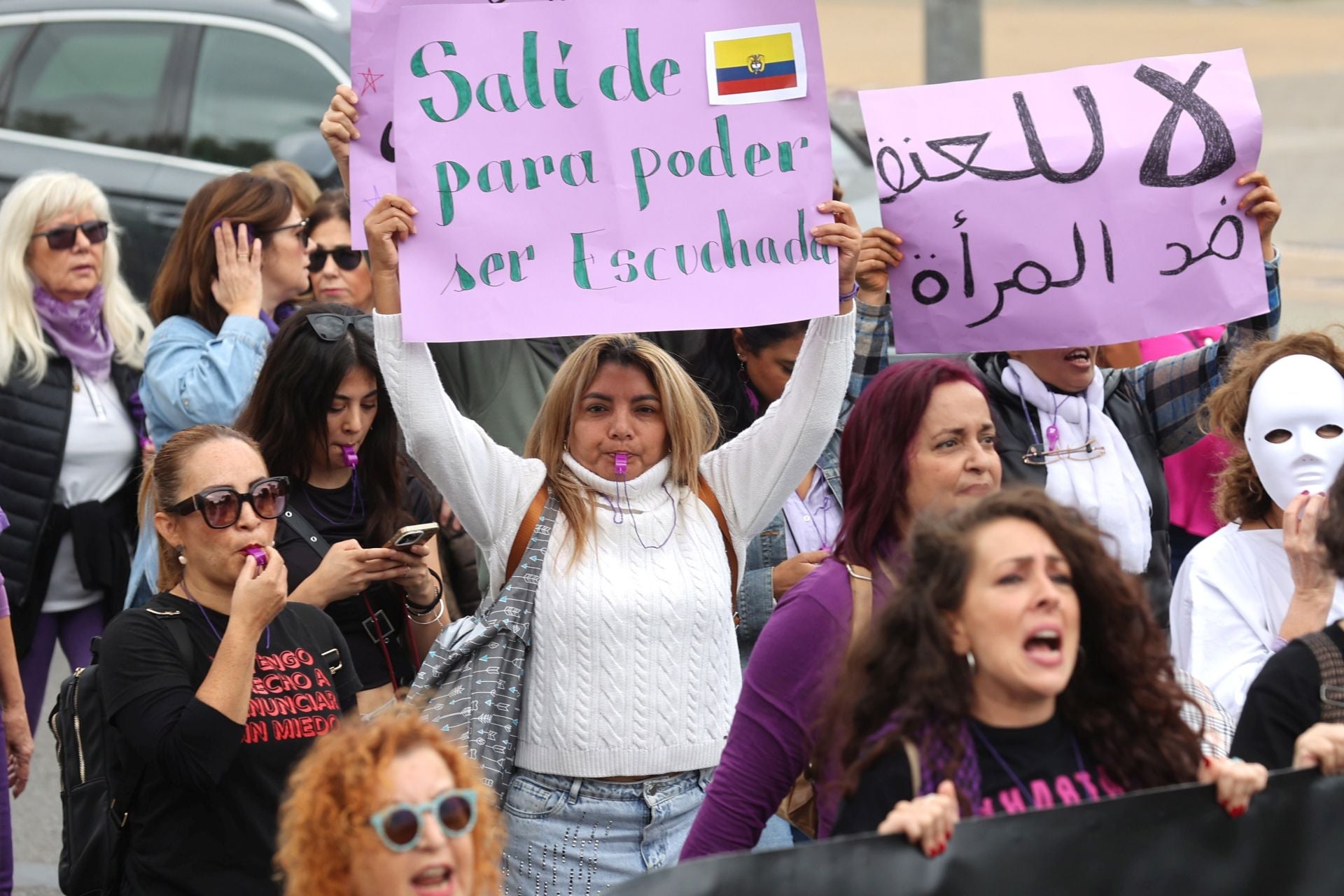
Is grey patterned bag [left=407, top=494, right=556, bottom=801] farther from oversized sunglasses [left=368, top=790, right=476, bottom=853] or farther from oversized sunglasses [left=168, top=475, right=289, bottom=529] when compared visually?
oversized sunglasses [left=368, top=790, right=476, bottom=853]

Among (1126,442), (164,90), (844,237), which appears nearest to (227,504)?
(844,237)

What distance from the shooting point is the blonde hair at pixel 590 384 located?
410 cm

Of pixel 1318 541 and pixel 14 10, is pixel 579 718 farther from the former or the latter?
pixel 14 10

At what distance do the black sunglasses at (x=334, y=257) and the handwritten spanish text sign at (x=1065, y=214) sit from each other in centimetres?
213

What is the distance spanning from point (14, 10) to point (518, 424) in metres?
4.72

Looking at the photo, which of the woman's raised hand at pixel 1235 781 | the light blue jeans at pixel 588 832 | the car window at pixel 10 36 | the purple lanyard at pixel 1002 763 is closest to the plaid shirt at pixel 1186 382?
the light blue jeans at pixel 588 832

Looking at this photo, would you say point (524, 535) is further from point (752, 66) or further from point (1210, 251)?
point (1210, 251)

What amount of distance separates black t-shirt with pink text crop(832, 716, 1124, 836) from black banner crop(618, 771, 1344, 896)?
61 millimetres

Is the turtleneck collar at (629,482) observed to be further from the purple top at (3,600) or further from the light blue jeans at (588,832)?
the purple top at (3,600)

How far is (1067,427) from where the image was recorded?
15.3 feet

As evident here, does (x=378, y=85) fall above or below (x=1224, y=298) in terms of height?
above

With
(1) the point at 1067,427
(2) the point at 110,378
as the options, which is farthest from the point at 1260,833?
(2) the point at 110,378

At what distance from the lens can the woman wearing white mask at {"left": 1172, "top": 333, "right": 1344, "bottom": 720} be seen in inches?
157

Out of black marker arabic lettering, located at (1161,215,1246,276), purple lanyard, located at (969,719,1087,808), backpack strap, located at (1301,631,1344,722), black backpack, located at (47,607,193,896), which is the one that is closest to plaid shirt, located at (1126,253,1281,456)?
black marker arabic lettering, located at (1161,215,1246,276)
